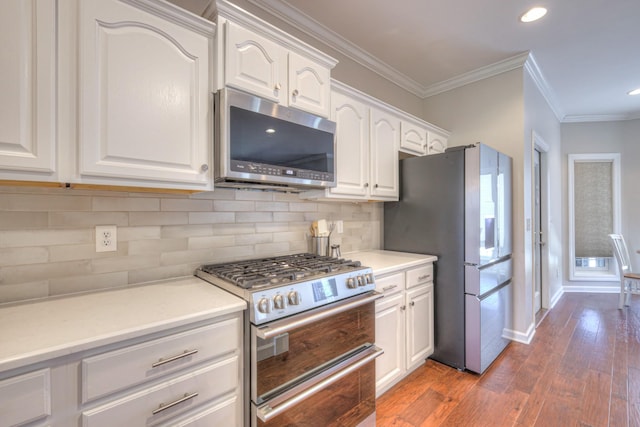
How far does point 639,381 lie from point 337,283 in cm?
253

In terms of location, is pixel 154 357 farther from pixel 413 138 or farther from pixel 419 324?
pixel 413 138

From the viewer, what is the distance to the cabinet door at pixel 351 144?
212cm

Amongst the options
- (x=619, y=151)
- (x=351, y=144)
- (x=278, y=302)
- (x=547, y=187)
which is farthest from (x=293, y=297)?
(x=619, y=151)

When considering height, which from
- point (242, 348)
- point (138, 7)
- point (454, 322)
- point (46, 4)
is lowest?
point (454, 322)

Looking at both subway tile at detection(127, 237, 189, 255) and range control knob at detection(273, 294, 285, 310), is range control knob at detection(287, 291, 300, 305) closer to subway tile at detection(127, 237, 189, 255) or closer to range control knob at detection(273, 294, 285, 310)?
range control knob at detection(273, 294, 285, 310)

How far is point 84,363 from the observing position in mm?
890

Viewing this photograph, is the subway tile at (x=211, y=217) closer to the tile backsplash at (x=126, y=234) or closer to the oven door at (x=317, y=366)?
the tile backsplash at (x=126, y=234)

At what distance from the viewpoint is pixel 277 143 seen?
63.9 inches

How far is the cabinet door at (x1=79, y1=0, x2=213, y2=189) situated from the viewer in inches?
44.8

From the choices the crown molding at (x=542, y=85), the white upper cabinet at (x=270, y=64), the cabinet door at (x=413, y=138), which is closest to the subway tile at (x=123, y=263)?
the white upper cabinet at (x=270, y=64)

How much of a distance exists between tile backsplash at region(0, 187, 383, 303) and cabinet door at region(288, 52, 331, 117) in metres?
0.66

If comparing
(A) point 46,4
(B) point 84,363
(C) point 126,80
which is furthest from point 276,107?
(B) point 84,363

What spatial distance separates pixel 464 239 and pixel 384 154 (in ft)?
3.08

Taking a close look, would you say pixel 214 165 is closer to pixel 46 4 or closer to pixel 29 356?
pixel 46 4
